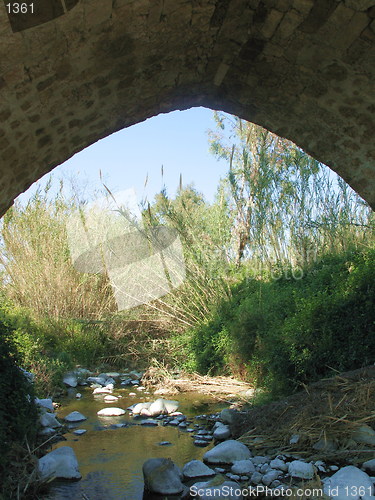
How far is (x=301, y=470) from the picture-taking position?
10.4 ft

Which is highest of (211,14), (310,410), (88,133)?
(211,14)

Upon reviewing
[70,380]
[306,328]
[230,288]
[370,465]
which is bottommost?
[370,465]

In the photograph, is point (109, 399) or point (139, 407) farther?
point (109, 399)

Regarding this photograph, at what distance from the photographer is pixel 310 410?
3844 mm

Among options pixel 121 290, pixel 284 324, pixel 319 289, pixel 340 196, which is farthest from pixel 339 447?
pixel 121 290

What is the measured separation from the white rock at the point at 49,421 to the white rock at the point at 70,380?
2.06m

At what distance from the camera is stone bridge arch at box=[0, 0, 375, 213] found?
230 centimetres

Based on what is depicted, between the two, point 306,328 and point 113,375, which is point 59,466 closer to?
point 306,328

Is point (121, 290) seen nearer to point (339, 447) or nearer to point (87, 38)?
point (339, 447)

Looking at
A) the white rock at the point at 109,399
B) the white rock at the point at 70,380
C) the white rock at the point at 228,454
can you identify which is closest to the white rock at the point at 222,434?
the white rock at the point at 228,454

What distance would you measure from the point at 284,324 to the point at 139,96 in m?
3.25

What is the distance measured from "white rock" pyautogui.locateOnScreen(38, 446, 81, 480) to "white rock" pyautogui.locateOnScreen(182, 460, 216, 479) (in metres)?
0.80

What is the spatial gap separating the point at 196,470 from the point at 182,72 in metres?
2.88

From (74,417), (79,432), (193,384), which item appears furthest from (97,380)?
(79,432)
